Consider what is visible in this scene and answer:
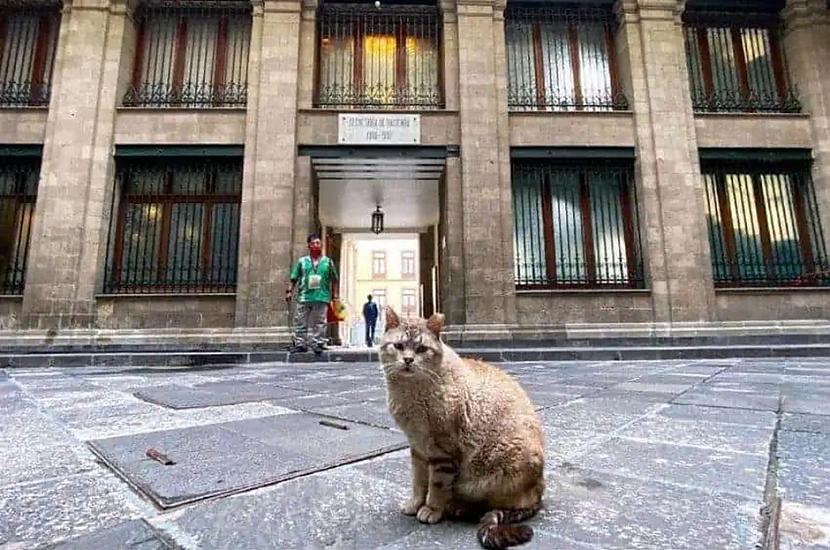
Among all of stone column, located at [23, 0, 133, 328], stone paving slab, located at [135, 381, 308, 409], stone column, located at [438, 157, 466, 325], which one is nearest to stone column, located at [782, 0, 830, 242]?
stone column, located at [438, 157, 466, 325]

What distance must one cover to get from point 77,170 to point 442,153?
8333 millimetres

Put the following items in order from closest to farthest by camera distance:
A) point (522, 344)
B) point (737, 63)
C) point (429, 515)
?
1. point (429, 515)
2. point (522, 344)
3. point (737, 63)

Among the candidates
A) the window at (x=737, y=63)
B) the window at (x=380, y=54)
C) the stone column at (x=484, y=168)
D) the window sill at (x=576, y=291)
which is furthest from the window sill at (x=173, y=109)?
the window at (x=737, y=63)

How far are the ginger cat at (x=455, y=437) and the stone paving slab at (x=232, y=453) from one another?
68cm

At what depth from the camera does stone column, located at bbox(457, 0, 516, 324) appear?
1027cm

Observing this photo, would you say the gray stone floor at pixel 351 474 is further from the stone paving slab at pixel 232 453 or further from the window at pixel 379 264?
the window at pixel 379 264

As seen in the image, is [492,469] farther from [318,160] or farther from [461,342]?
[318,160]

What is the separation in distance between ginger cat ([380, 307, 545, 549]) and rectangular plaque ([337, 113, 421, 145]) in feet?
33.0

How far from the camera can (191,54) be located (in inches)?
460

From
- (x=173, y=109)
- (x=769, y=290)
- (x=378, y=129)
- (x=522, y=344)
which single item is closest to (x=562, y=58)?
(x=378, y=129)

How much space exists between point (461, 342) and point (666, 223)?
18.7 ft

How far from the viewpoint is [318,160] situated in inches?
433

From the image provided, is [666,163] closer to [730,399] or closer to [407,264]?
[730,399]

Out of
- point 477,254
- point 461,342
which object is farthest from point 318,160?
point 461,342
